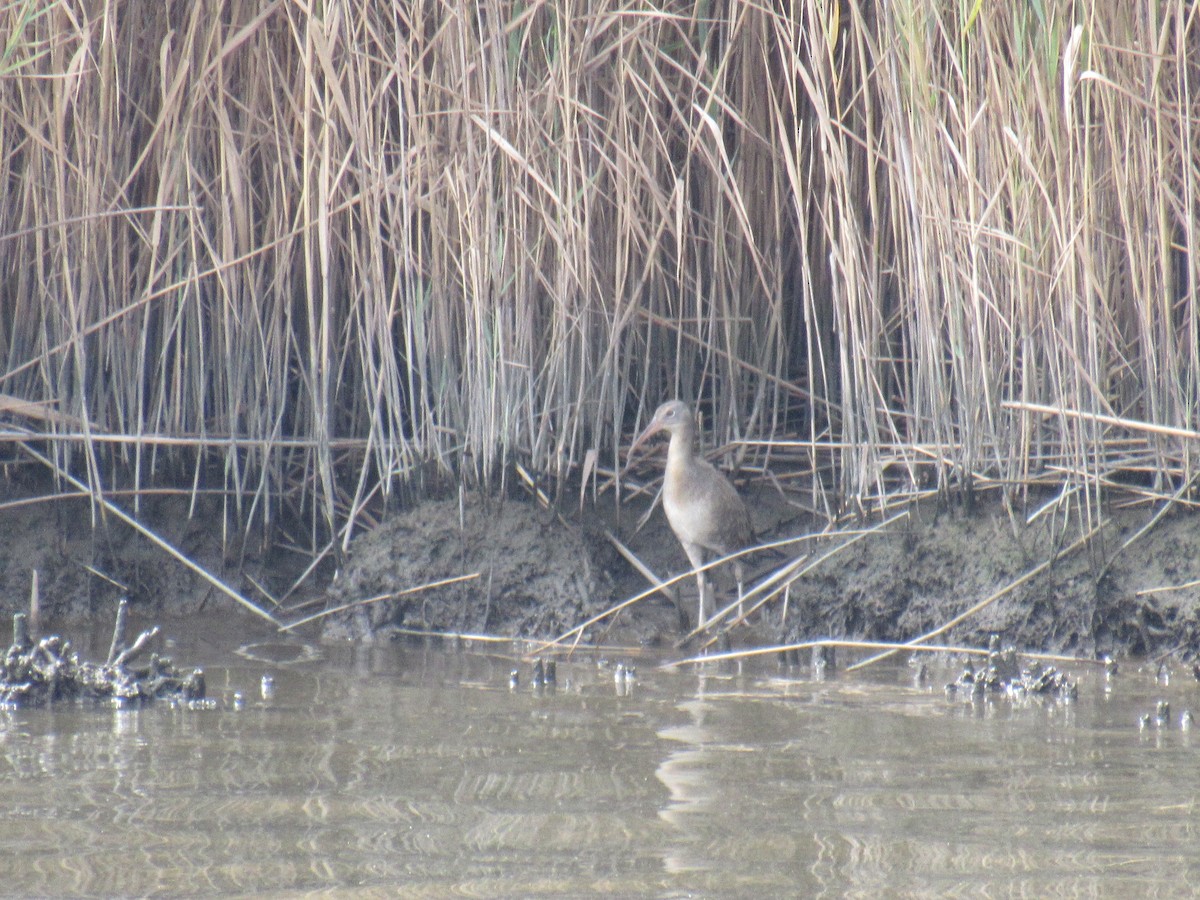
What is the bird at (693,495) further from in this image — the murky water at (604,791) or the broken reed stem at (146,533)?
the broken reed stem at (146,533)

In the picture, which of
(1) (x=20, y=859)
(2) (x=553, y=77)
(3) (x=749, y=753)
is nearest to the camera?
(1) (x=20, y=859)

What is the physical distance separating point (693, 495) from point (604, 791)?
7.31 feet

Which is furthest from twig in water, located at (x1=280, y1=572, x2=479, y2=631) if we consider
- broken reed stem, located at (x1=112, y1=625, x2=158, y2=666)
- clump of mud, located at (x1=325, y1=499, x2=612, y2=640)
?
broken reed stem, located at (x1=112, y1=625, x2=158, y2=666)

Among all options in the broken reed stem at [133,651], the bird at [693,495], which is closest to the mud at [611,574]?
the bird at [693,495]

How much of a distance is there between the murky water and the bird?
2.81ft

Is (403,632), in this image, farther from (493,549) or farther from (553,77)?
(553,77)

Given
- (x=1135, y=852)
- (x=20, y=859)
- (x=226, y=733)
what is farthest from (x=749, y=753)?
(x=20, y=859)

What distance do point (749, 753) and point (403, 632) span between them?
204 centimetres

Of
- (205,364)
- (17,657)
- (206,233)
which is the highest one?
(206,233)

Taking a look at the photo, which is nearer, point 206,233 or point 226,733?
point 226,733

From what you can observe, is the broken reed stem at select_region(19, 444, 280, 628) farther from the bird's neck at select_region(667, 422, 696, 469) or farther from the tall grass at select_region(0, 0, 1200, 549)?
the bird's neck at select_region(667, 422, 696, 469)

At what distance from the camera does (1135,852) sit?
102 inches

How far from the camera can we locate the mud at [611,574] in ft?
15.0

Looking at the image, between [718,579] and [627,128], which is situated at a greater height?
[627,128]
